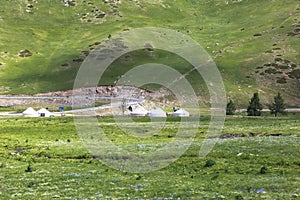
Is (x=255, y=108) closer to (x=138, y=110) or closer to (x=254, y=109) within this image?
(x=254, y=109)

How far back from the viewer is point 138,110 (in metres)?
126

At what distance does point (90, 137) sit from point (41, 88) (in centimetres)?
11248

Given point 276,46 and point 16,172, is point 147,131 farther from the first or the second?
point 276,46

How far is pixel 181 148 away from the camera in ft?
148

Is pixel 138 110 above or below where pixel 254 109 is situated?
above

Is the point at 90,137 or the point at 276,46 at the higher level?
the point at 276,46

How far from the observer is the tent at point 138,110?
12394cm

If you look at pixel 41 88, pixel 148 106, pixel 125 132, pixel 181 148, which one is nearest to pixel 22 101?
pixel 41 88

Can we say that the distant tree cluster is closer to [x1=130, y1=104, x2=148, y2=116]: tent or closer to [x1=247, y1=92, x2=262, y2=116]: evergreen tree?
[x1=247, y1=92, x2=262, y2=116]: evergreen tree

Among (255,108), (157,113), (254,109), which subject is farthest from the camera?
(255,108)

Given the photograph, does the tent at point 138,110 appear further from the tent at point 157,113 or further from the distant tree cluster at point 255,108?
the distant tree cluster at point 255,108

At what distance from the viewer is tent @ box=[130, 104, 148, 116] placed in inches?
4879

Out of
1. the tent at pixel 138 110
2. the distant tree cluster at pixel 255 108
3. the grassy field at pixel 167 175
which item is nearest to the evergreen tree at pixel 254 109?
the distant tree cluster at pixel 255 108

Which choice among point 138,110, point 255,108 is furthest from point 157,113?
point 255,108
